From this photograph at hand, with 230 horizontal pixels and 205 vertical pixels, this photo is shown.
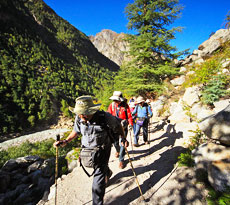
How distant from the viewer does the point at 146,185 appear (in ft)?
7.91

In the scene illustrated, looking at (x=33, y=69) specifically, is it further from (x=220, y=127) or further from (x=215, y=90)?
(x=220, y=127)

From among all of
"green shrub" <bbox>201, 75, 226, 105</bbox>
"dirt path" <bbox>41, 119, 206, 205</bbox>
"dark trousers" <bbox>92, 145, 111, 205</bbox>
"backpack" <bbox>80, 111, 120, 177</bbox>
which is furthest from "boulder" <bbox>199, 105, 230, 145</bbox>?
"green shrub" <bbox>201, 75, 226, 105</bbox>

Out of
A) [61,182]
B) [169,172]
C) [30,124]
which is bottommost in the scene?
[30,124]

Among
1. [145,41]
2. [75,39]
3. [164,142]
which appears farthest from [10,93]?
[75,39]

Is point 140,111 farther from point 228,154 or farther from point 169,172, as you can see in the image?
point 228,154

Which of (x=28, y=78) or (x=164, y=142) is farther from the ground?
(x=28, y=78)

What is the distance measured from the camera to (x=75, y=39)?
94562 mm

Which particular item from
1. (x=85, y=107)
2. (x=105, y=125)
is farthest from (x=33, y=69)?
(x=105, y=125)

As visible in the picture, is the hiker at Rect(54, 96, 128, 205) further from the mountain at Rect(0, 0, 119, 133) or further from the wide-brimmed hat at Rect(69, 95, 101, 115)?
the mountain at Rect(0, 0, 119, 133)


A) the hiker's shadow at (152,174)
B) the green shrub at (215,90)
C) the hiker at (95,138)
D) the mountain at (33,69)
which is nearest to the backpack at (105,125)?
the hiker at (95,138)

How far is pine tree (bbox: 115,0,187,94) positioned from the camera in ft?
26.9

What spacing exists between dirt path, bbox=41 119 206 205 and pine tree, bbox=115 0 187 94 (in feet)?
20.3

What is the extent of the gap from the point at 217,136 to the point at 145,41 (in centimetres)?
841

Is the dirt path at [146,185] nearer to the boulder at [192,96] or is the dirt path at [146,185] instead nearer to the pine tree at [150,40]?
the boulder at [192,96]
